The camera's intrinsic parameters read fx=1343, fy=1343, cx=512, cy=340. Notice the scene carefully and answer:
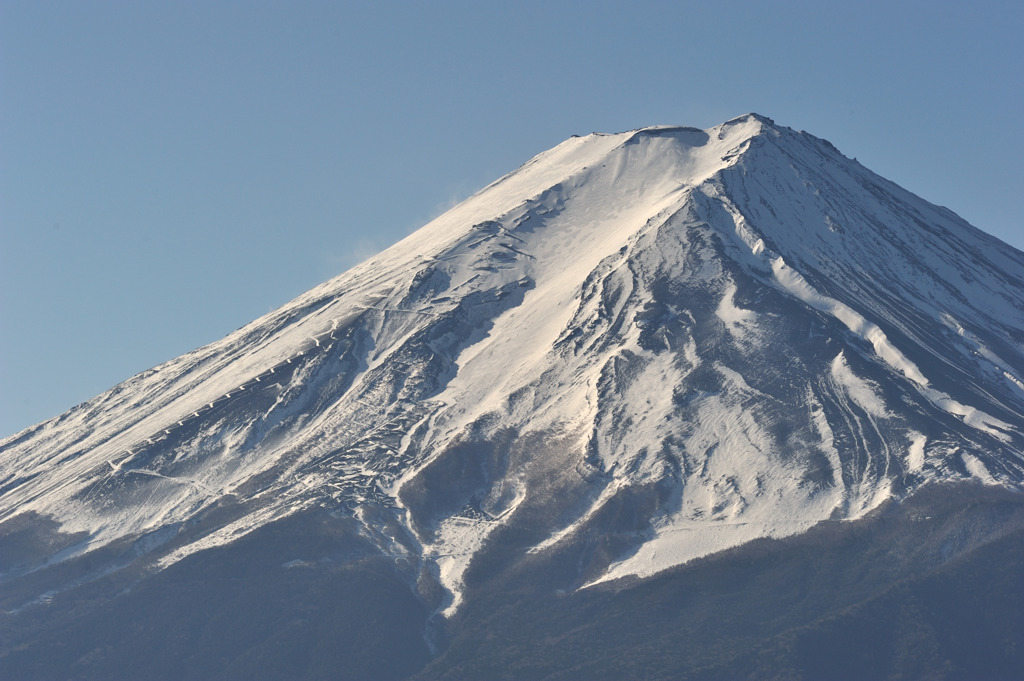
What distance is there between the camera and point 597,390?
401ft

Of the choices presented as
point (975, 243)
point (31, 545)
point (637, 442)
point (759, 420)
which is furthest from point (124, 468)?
point (975, 243)

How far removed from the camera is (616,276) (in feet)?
454

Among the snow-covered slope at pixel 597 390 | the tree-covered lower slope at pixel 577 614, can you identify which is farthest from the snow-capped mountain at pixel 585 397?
the tree-covered lower slope at pixel 577 614

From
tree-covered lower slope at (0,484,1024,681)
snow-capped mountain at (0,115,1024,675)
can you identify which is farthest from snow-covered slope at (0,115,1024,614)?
tree-covered lower slope at (0,484,1024,681)

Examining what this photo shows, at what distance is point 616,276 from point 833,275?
914 inches

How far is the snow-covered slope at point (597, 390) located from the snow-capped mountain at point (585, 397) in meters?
0.31

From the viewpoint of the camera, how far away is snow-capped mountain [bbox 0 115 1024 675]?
359 ft

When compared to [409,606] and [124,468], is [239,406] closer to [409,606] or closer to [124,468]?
[124,468]

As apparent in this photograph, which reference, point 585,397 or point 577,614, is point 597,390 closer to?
point 585,397

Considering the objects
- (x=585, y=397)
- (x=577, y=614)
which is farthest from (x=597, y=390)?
(x=577, y=614)

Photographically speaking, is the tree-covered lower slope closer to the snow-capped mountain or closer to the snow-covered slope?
the snow-capped mountain

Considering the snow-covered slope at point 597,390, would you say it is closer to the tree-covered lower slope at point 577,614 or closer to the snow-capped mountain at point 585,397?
Answer: the snow-capped mountain at point 585,397

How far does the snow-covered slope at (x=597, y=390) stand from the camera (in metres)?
110

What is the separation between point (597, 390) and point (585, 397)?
1267mm
